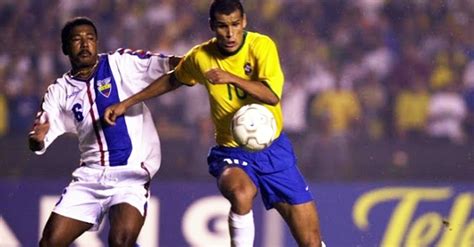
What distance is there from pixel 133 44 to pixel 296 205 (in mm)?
4397

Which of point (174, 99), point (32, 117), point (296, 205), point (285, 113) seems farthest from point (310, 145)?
point (296, 205)

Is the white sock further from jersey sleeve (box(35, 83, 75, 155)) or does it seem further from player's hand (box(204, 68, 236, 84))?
jersey sleeve (box(35, 83, 75, 155))

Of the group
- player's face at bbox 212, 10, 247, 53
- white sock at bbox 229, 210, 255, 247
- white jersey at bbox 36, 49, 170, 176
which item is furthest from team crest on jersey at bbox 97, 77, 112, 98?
white sock at bbox 229, 210, 255, 247

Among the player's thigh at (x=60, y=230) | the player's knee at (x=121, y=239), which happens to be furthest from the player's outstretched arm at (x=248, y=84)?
the player's thigh at (x=60, y=230)

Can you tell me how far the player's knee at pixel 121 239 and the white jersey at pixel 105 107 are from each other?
54 centimetres

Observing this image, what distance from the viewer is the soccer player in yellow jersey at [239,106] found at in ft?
25.2

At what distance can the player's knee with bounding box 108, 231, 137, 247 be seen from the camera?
25.5ft

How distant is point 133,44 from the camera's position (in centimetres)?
1201

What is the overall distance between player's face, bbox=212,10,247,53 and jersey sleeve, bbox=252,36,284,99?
135 mm

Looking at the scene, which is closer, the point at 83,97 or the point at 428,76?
the point at 83,97

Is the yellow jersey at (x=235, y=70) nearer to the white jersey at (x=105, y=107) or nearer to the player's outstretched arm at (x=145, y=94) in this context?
the player's outstretched arm at (x=145, y=94)

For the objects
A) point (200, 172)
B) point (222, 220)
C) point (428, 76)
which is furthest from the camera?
point (428, 76)

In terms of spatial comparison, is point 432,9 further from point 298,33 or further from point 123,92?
point 123,92

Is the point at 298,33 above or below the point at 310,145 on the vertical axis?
above
